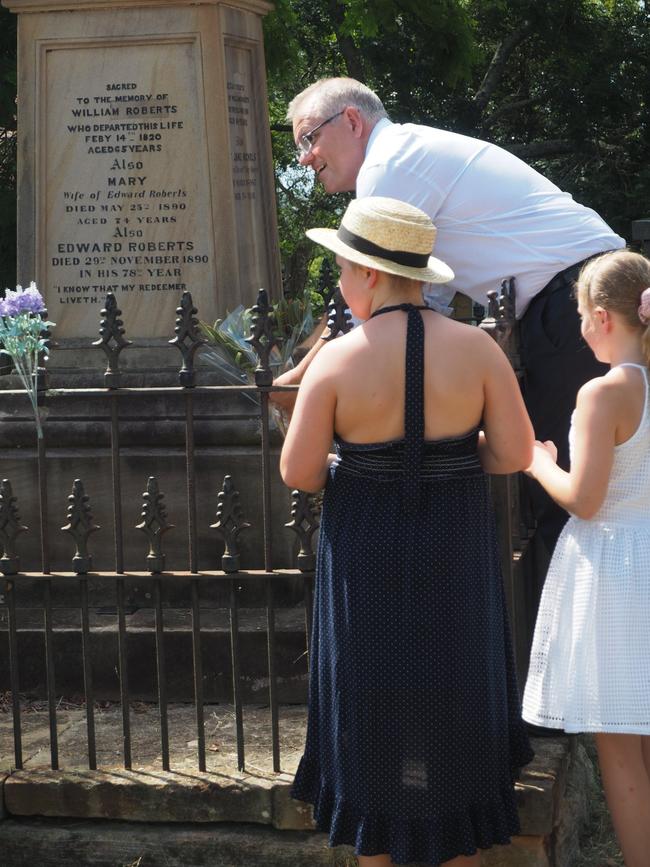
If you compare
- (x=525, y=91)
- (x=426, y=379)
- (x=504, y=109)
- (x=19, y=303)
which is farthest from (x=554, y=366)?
(x=525, y=91)

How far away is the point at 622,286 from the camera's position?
3148 millimetres

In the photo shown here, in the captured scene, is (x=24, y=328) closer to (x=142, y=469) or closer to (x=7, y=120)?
(x=142, y=469)

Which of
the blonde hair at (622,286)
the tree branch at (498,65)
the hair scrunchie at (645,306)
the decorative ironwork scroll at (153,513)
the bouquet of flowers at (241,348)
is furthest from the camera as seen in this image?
the tree branch at (498,65)

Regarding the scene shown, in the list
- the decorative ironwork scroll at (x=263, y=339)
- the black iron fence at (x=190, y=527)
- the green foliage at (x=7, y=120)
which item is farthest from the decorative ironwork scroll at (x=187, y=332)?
the green foliage at (x=7, y=120)

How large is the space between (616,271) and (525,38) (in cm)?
1465

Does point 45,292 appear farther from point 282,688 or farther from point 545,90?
point 545,90

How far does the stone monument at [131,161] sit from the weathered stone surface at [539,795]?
268cm

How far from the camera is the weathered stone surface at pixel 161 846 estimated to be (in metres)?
3.58

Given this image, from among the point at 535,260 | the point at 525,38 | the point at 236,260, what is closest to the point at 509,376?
the point at 535,260

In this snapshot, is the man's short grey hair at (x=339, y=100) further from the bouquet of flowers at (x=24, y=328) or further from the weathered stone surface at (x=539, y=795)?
the weathered stone surface at (x=539, y=795)

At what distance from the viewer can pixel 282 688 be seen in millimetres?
4453

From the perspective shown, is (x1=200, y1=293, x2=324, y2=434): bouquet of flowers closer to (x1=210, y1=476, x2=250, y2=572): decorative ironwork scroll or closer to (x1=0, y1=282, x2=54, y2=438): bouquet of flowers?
(x1=210, y1=476, x2=250, y2=572): decorative ironwork scroll

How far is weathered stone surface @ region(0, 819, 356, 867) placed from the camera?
358 centimetres

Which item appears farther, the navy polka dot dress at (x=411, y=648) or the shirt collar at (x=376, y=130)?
the shirt collar at (x=376, y=130)
